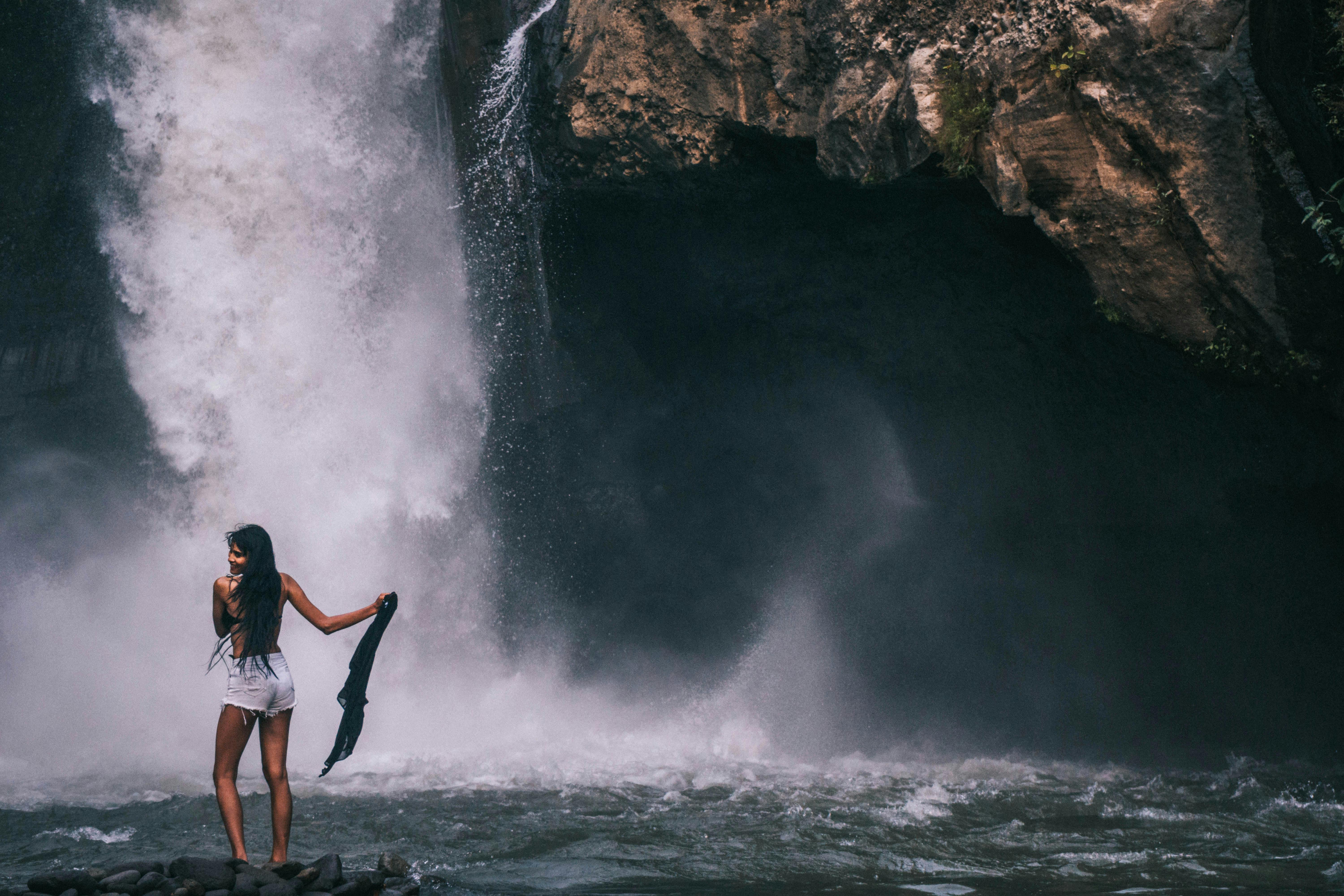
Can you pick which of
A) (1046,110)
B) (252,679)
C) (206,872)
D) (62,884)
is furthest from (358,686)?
(1046,110)

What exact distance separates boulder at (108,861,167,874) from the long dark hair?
81 cm

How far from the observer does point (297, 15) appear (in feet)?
28.4

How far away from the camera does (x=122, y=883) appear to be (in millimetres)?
3301

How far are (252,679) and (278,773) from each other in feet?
1.29

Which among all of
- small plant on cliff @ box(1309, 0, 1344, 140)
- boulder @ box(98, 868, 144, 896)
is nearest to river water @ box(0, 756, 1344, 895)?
boulder @ box(98, 868, 144, 896)

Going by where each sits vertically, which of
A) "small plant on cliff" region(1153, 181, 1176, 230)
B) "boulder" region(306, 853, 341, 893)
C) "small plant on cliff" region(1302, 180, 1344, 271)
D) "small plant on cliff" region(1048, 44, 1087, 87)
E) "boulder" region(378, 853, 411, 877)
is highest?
"small plant on cliff" region(1048, 44, 1087, 87)

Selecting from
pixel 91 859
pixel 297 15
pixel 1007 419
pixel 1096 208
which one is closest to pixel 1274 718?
pixel 1007 419

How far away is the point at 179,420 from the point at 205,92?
10.2 feet

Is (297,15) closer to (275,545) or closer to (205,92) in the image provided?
(205,92)

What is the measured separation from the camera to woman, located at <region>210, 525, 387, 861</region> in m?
3.48

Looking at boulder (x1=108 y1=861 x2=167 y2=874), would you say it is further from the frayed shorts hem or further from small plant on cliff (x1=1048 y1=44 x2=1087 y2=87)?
small plant on cliff (x1=1048 y1=44 x2=1087 y2=87)

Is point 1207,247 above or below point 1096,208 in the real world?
below

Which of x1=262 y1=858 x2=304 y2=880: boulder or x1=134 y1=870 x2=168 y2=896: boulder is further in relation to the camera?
x1=262 y1=858 x2=304 y2=880: boulder

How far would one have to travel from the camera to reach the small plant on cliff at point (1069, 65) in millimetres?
4863
